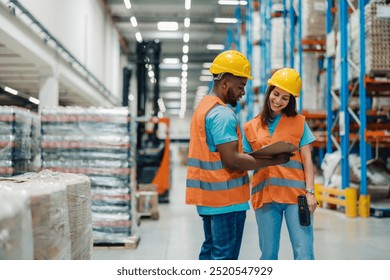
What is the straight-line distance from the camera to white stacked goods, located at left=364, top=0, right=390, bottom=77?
7.14m

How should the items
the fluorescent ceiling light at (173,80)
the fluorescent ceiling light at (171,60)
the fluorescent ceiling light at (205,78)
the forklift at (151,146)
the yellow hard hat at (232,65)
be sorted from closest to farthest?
the yellow hard hat at (232,65) → the forklift at (151,146) → the fluorescent ceiling light at (171,60) → the fluorescent ceiling light at (205,78) → the fluorescent ceiling light at (173,80)

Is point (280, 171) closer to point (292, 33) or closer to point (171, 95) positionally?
point (292, 33)

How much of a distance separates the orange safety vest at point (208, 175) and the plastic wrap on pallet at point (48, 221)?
29.7 inches

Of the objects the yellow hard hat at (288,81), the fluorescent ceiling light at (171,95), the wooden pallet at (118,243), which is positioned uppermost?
the fluorescent ceiling light at (171,95)

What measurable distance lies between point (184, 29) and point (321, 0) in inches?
444

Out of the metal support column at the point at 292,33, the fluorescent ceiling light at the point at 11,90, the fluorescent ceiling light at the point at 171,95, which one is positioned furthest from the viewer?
the fluorescent ceiling light at the point at 171,95

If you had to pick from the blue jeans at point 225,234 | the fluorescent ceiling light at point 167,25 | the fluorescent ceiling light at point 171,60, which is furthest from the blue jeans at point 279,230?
the fluorescent ceiling light at point 171,60

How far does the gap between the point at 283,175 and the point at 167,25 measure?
1716 centimetres

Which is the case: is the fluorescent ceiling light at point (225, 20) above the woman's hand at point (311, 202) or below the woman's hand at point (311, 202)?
above

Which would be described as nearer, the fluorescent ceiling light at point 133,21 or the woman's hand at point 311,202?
the woman's hand at point 311,202

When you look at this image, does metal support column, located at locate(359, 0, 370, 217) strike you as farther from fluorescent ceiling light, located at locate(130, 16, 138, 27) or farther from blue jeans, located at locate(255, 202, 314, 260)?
fluorescent ceiling light, located at locate(130, 16, 138, 27)

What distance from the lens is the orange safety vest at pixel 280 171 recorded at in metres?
2.95

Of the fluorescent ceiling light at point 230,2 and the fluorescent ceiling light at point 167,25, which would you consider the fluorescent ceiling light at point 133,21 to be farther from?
the fluorescent ceiling light at point 230,2
